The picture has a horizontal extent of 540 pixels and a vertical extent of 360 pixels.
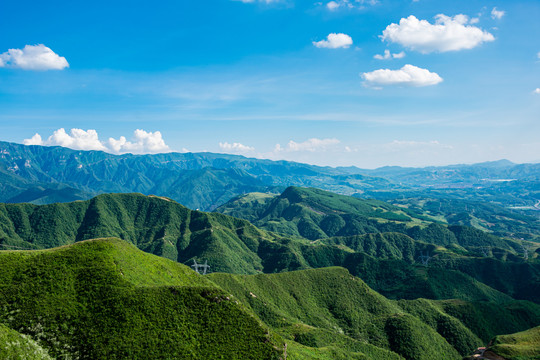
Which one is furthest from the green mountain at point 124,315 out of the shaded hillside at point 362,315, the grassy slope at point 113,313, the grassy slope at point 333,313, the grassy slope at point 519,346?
the grassy slope at point 519,346

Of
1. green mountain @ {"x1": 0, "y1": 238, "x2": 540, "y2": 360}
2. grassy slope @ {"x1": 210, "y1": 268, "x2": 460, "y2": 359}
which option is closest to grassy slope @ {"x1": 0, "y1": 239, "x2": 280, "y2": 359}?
green mountain @ {"x1": 0, "y1": 238, "x2": 540, "y2": 360}

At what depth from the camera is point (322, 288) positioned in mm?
157250

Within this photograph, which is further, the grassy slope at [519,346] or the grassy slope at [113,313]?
the grassy slope at [519,346]

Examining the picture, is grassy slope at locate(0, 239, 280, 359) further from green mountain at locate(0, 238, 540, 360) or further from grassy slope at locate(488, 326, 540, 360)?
grassy slope at locate(488, 326, 540, 360)

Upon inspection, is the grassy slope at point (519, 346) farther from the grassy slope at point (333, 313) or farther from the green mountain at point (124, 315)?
the green mountain at point (124, 315)

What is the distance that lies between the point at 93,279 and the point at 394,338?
4582 inches

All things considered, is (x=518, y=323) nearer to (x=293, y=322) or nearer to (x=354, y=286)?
(x=354, y=286)

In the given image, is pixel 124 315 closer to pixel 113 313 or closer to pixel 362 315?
pixel 113 313

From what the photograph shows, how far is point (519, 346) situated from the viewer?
9650cm

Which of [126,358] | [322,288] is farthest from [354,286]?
[126,358]

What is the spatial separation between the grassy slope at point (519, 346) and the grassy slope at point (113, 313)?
7510cm

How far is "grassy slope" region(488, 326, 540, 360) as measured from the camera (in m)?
90.9

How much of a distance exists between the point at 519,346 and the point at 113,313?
118 m

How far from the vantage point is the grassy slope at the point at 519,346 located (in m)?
90.9
